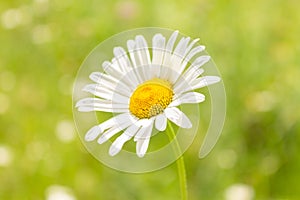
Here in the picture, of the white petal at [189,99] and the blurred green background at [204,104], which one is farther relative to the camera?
the blurred green background at [204,104]

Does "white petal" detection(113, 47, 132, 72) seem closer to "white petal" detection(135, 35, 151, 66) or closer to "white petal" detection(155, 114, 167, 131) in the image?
"white petal" detection(135, 35, 151, 66)

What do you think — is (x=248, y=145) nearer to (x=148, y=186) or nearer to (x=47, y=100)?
(x=148, y=186)

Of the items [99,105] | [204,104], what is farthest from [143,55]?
[204,104]

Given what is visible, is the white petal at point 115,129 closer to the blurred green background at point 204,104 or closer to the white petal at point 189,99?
the white petal at point 189,99

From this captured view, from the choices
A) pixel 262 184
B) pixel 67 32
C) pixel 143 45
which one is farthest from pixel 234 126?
pixel 143 45

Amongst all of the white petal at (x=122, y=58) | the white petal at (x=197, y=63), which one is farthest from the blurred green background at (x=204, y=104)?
the white petal at (x=197, y=63)

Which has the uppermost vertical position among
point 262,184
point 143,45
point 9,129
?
point 9,129
